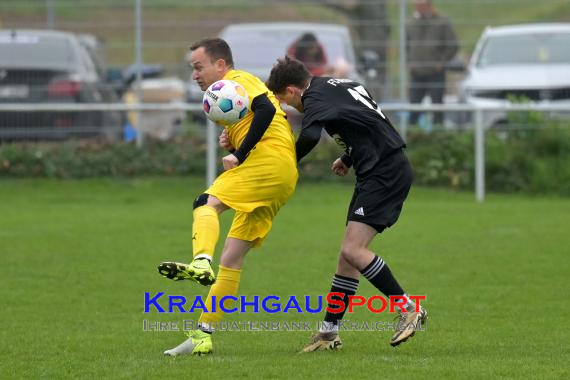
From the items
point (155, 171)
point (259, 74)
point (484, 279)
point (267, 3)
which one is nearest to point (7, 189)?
point (155, 171)

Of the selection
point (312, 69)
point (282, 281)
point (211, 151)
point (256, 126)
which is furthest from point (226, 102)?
point (312, 69)

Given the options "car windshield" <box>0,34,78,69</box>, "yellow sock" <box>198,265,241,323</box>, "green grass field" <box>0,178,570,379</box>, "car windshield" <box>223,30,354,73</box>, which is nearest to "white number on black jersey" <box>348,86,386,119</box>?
"yellow sock" <box>198,265,241,323</box>

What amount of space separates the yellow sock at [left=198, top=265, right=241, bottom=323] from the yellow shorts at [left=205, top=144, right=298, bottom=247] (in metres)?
0.23

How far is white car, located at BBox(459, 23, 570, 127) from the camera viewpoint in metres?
17.3

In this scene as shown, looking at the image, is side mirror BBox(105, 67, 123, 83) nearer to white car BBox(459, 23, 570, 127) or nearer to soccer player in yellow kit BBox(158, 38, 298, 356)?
white car BBox(459, 23, 570, 127)

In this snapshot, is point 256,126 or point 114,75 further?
point 114,75

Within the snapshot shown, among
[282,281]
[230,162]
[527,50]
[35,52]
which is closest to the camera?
[230,162]

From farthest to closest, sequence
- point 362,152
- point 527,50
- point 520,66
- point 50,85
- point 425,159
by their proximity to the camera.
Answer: point 527,50 < point 520,66 < point 50,85 < point 425,159 < point 362,152

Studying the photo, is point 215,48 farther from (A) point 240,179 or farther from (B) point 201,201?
(B) point 201,201

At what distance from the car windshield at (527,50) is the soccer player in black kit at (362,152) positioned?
425 inches

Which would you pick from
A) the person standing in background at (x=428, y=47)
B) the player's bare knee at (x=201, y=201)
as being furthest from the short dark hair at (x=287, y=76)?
the person standing in background at (x=428, y=47)

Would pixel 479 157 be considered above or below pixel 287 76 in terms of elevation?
below

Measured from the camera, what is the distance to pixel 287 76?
7391 mm

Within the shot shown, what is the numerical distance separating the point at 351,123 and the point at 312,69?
34.2 ft
